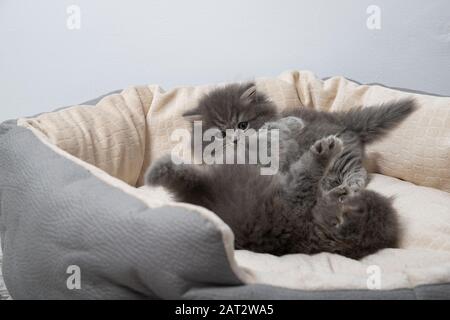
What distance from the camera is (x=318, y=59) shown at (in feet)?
6.88

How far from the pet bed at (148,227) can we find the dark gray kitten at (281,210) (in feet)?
0.14

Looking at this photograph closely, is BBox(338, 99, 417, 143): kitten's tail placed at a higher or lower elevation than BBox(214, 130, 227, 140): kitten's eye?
higher

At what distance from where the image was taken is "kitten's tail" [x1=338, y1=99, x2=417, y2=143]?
156cm

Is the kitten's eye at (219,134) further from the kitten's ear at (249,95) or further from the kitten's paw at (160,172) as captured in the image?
the kitten's paw at (160,172)

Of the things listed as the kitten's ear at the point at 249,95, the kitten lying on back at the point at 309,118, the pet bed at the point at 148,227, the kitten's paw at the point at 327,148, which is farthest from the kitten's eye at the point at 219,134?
the kitten's paw at the point at 327,148

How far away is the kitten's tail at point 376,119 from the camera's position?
1.56m

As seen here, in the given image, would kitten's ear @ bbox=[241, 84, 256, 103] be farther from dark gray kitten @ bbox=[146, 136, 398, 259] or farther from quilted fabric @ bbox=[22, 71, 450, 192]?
dark gray kitten @ bbox=[146, 136, 398, 259]

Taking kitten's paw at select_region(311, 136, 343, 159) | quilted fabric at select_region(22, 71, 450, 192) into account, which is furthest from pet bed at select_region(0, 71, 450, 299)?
kitten's paw at select_region(311, 136, 343, 159)

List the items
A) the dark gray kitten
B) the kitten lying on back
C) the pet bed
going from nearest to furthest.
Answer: the pet bed < the dark gray kitten < the kitten lying on back

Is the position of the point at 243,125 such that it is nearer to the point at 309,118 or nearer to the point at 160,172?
the point at 309,118

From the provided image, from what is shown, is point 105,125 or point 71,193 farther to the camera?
point 105,125
